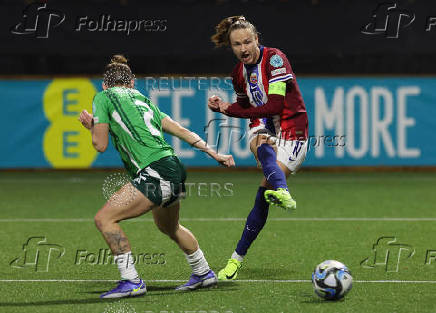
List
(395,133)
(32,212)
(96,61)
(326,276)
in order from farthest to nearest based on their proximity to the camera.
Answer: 1. (96,61)
2. (395,133)
3. (32,212)
4. (326,276)

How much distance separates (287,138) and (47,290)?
2376mm

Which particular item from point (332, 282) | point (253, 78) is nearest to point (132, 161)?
point (253, 78)

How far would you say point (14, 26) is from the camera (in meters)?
16.6

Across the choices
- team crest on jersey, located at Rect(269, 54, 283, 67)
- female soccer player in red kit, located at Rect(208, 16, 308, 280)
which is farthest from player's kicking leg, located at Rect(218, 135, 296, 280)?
team crest on jersey, located at Rect(269, 54, 283, 67)

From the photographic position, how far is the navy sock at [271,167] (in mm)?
6836

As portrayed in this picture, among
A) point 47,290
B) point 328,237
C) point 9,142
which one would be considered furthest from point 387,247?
point 9,142

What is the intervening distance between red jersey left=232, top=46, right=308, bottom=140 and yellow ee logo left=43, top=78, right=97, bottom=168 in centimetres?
922

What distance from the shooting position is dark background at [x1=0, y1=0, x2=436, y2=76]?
1642 centimetres

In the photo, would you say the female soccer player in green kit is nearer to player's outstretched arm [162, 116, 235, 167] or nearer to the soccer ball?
player's outstretched arm [162, 116, 235, 167]

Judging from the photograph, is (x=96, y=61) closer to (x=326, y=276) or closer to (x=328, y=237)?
(x=328, y=237)

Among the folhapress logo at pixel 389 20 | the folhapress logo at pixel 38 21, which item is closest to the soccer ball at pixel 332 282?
the folhapress logo at pixel 389 20

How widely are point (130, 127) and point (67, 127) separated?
10165 mm

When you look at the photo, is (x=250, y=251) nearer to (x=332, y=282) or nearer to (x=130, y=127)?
(x=332, y=282)

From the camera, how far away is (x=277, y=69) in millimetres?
7066
